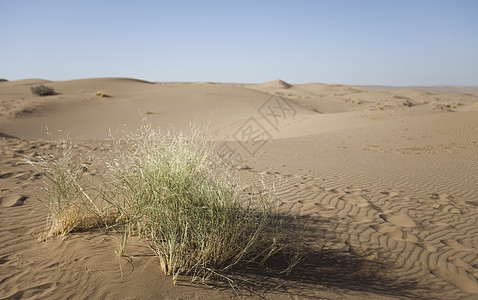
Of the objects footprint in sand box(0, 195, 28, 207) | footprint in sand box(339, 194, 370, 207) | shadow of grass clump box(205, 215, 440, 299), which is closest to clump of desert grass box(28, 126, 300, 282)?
shadow of grass clump box(205, 215, 440, 299)

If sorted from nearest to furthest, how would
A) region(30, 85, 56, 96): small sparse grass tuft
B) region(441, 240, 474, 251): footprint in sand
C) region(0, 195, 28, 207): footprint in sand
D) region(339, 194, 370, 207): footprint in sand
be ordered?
region(441, 240, 474, 251): footprint in sand → region(0, 195, 28, 207): footprint in sand → region(339, 194, 370, 207): footprint in sand → region(30, 85, 56, 96): small sparse grass tuft

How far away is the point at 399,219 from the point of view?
4340mm

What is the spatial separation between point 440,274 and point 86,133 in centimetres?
1448

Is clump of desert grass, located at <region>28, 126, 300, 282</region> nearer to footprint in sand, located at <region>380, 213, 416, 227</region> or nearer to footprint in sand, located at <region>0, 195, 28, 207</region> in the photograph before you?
footprint in sand, located at <region>0, 195, 28, 207</region>

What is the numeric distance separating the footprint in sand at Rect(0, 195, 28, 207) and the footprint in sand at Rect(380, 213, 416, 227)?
4.93 m

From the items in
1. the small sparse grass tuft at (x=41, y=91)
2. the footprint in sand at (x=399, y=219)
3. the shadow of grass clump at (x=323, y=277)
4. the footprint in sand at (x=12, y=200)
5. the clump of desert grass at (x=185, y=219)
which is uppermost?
the small sparse grass tuft at (x=41, y=91)

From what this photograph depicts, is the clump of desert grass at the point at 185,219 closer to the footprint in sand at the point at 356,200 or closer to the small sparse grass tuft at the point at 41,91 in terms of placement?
the footprint in sand at the point at 356,200

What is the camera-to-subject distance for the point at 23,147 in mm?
7840

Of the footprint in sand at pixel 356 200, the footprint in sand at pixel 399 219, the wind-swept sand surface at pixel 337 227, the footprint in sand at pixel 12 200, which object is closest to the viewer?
the wind-swept sand surface at pixel 337 227

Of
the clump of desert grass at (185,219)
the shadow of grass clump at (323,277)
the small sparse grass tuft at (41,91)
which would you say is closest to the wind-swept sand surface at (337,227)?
the shadow of grass clump at (323,277)

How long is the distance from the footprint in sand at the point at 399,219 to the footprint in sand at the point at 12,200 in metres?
4.93

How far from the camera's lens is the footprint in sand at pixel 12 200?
13.4 feet

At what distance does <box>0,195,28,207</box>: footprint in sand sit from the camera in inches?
161

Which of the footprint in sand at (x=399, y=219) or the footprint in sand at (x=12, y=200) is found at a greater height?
the footprint in sand at (x=12, y=200)
